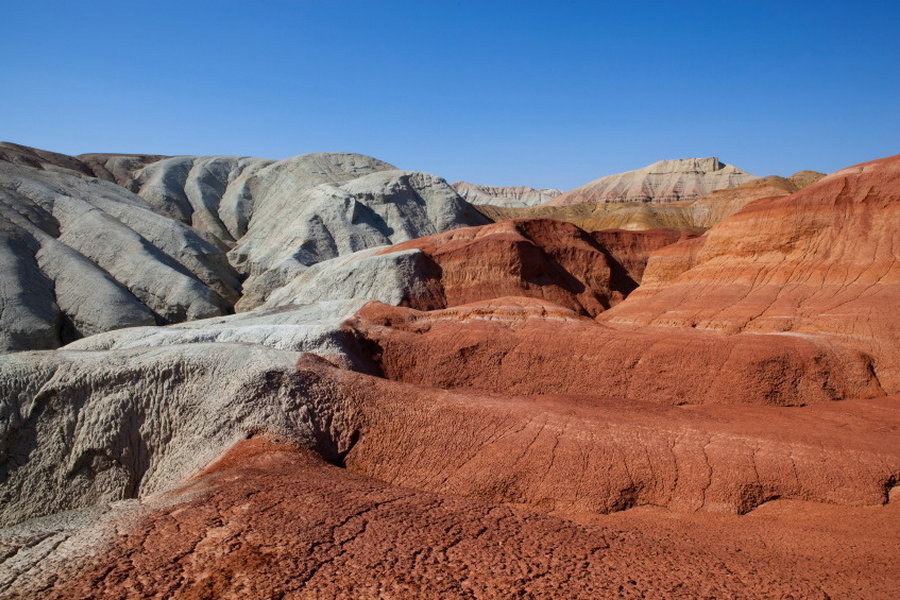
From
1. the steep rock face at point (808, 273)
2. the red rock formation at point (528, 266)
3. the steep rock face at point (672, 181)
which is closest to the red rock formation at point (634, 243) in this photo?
the red rock formation at point (528, 266)

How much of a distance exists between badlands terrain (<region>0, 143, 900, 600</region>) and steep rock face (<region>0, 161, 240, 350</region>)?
443 mm

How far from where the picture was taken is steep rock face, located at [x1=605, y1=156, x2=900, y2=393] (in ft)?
59.1

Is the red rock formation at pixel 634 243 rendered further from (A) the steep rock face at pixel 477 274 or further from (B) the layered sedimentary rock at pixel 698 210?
(B) the layered sedimentary rock at pixel 698 210

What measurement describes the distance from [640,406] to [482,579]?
9.00m

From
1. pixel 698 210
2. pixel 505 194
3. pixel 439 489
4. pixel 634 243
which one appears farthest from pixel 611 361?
pixel 505 194

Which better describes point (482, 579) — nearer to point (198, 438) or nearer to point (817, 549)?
point (817, 549)

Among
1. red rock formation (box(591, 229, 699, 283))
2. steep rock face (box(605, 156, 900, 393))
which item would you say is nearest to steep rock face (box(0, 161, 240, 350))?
steep rock face (box(605, 156, 900, 393))

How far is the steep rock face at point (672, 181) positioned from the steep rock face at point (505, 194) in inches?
1243

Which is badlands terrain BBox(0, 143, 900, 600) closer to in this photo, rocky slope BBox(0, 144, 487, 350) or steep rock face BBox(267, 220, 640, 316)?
rocky slope BBox(0, 144, 487, 350)

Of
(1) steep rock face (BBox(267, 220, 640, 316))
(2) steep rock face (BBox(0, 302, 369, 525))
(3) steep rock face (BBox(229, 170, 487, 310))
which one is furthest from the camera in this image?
(3) steep rock face (BBox(229, 170, 487, 310))

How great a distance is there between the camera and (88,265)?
34375 mm

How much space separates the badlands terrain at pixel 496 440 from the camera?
19.8ft

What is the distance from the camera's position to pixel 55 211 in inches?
1599

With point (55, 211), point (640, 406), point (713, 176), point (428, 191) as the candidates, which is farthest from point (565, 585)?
point (713, 176)
